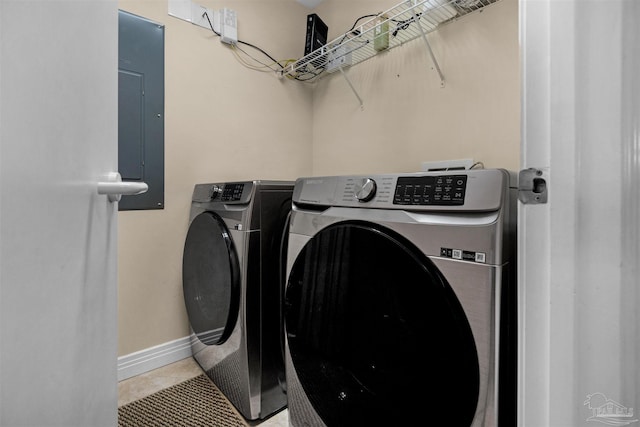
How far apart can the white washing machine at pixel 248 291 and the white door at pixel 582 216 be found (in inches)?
42.1

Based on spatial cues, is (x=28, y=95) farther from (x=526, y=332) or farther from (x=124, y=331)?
(x=124, y=331)

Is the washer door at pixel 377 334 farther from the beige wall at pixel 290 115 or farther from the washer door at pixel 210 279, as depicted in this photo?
the beige wall at pixel 290 115

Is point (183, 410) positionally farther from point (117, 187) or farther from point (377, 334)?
point (117, 187)

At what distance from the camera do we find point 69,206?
49 cm

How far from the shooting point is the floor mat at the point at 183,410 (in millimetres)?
1337

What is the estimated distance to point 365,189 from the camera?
0.92 meters

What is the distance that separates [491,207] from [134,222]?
1743 millimetres

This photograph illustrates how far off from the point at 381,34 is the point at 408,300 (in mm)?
Answer: 1551

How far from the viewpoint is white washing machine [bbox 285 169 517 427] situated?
0.68m

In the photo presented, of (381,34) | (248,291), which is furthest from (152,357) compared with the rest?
(381,34)

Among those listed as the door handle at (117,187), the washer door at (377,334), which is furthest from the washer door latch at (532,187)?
the door handle at (117,187)

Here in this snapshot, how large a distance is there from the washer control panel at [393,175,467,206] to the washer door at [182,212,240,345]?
83 cm

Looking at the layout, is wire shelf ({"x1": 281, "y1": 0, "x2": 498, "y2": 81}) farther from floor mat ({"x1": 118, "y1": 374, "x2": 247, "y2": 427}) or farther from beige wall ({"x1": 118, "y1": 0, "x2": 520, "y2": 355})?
floor mat ({"x1": 118, "y1": 374, "x2": 247, "y2": 427})

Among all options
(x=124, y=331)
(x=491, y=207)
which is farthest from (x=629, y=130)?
(x=124, y=331)
